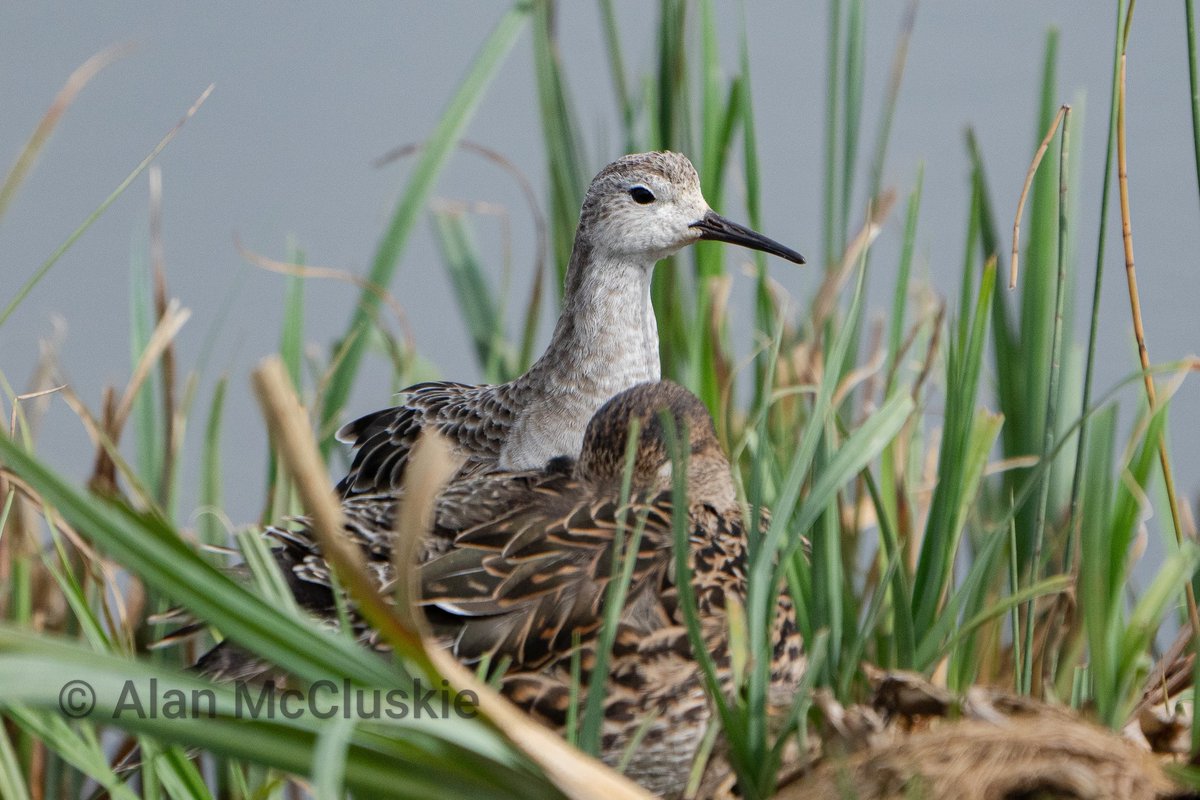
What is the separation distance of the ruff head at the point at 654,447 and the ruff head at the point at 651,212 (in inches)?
35.0

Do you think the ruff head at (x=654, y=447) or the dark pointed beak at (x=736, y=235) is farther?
the dark pointed beak at (x=736, y=235)

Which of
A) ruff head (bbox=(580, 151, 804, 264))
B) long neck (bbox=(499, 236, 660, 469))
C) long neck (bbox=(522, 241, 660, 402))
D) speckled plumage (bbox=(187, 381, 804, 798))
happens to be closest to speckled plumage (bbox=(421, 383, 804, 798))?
speckled plumage (bbox=(187, 381, 804, 798))

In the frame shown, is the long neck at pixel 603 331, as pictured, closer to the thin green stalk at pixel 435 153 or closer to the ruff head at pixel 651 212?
the ruff head at pixel 651 212

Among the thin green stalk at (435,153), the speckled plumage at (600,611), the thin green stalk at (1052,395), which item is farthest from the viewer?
the thin green stalk at (435,153)

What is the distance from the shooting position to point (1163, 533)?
97.9 inches

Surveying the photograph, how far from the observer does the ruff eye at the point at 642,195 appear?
329cm

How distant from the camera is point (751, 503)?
221 centimetres

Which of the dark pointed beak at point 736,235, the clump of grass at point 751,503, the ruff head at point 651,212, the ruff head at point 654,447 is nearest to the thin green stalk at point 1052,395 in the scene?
the clump of grass at point 751,503

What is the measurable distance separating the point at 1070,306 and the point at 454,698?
6.56 ft

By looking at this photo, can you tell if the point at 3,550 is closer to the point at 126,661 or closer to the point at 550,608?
the point at 550,608

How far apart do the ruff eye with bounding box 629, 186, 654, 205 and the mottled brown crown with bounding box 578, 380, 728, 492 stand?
3.01 ft

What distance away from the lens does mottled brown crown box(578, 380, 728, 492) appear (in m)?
2.33

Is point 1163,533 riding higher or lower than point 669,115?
lower

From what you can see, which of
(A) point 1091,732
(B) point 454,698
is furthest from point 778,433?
(B) point 454,698
